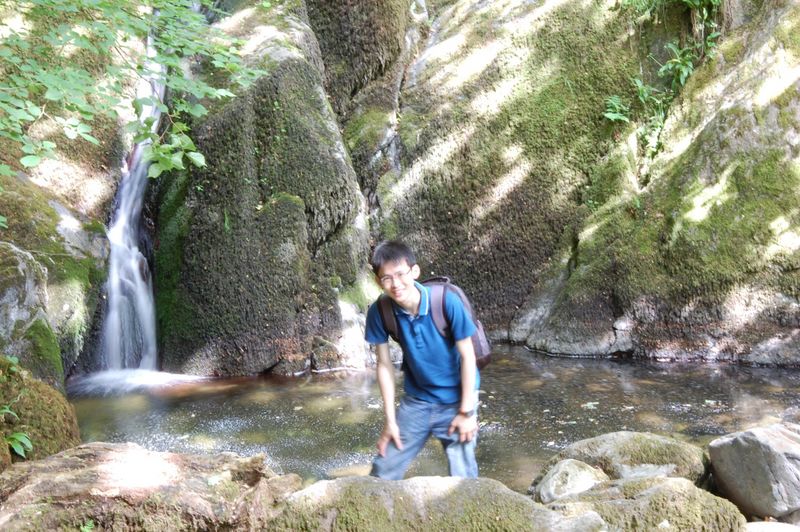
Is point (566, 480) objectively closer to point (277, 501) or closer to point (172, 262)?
point (277, 501)

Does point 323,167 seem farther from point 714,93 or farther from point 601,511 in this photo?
point 601,511

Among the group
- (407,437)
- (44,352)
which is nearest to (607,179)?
(407,437)

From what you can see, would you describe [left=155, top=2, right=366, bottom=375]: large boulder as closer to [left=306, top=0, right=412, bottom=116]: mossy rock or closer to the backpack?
[left=306, top=0, right=412, bottom=116]: mossy rock

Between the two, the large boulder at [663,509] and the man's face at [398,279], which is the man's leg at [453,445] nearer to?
the large boulder at [663,509]

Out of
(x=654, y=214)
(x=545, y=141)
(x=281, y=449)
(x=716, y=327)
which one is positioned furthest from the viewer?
(x=545, y=141)

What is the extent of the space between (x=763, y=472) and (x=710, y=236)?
16.6 feet

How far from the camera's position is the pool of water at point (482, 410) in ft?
16.9

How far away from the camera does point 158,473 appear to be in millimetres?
2738

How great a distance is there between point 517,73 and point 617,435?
22.4ft

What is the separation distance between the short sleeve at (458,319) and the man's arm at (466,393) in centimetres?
3

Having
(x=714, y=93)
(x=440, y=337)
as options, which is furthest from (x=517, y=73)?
(x=440, y=337)

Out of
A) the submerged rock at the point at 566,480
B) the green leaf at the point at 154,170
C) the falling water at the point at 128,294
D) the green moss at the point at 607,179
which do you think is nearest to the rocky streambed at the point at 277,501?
the submerged rock at the point at 566,480

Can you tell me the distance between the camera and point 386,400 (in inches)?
120

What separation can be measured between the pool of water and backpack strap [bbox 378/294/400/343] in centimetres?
197
